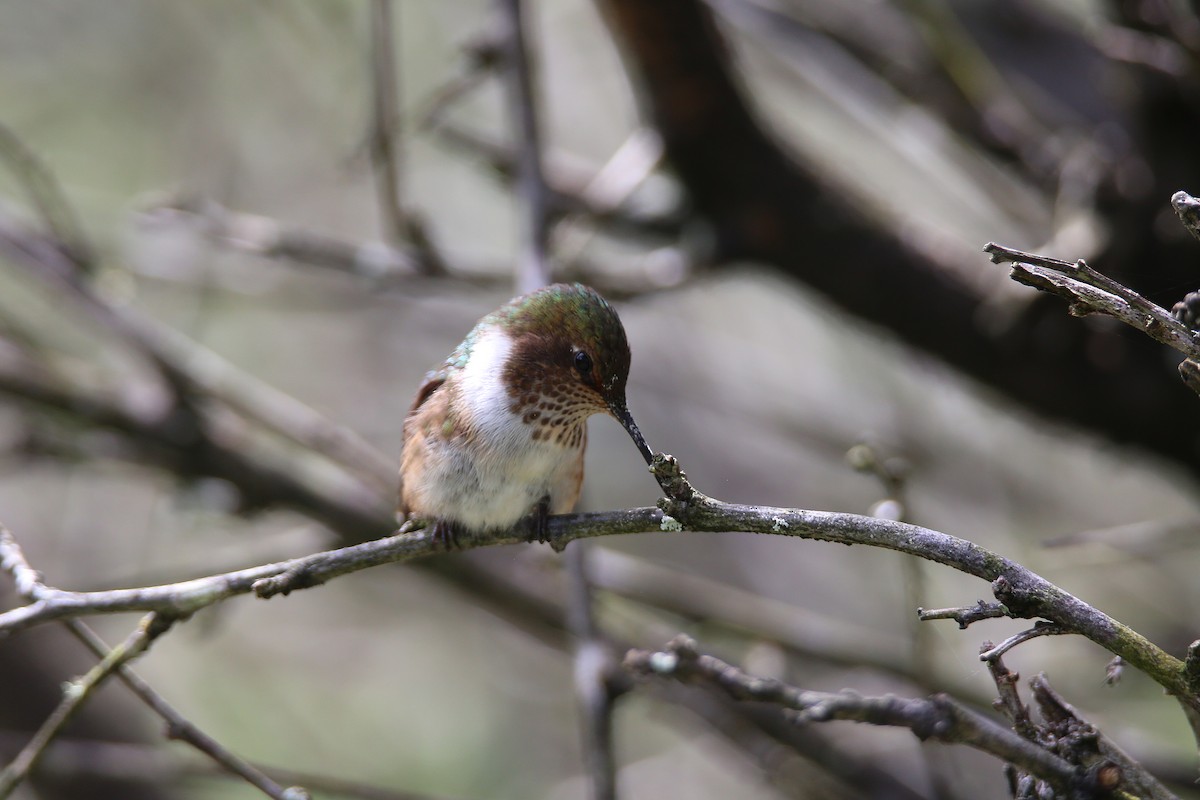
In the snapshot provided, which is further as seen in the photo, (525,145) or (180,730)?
(525,145)

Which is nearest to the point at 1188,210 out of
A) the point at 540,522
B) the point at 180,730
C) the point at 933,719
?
the point at 933,719

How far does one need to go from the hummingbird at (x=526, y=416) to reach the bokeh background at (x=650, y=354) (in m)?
0.92

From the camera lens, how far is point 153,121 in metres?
7.86

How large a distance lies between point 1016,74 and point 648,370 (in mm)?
2569

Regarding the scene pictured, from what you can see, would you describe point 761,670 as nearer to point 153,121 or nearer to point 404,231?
point 404,231

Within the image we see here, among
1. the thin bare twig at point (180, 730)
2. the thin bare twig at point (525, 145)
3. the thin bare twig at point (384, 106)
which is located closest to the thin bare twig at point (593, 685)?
the thin bare twig at point (180, 730)

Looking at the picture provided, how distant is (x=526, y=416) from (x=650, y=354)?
3.58 m

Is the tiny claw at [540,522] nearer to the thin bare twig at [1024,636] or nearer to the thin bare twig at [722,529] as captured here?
the thin bare twig at [722,529]

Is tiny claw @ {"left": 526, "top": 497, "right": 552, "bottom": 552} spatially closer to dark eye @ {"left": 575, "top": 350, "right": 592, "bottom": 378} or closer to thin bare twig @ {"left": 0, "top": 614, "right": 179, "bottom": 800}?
dark eye @ {"left": 575, "top": 350, "right": 592, "bottom": 378}

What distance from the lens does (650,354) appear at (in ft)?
20.9

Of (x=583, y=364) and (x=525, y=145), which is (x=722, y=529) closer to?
(x=583, y=364)

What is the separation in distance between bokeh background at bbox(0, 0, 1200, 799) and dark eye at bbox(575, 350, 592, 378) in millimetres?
969

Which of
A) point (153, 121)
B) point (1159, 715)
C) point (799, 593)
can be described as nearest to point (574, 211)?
point (799, 593)

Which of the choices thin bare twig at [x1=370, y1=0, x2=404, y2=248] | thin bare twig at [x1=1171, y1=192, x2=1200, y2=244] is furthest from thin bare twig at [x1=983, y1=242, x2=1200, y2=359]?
thin bare twig at [x1=370, y1=0, x2=404, y2=248]
